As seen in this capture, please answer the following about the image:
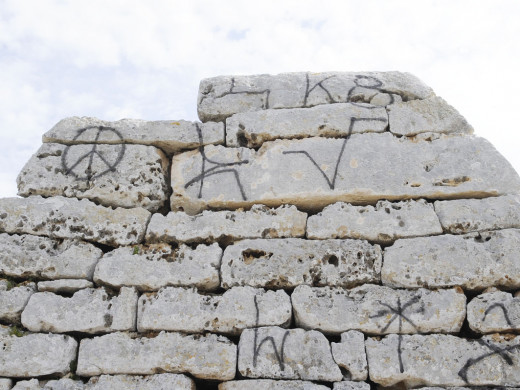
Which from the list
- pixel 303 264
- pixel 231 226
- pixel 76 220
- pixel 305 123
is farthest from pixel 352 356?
pixel 76 220

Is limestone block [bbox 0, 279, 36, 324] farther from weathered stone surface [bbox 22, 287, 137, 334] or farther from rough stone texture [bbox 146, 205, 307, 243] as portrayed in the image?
rough stone texture [bbox 146, 205, 307, 243]

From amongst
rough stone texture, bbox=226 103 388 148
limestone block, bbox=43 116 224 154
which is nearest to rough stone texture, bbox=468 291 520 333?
rough stone texture, bbox=226 103 388 148

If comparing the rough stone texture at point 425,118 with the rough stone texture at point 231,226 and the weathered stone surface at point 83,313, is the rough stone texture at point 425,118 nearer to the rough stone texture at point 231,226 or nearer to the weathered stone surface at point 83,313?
the rough stone texture at point 231,226

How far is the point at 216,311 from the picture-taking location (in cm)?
302

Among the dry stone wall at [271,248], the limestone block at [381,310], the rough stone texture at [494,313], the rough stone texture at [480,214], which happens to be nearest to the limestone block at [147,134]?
the dry stone wall at [271,248]

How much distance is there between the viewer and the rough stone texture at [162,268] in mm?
3156

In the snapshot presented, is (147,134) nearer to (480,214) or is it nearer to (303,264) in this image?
(303,264)

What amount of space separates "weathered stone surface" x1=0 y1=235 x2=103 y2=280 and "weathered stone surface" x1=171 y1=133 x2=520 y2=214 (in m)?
0.67

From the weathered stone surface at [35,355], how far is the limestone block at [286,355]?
3.49 ft

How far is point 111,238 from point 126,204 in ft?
0.89

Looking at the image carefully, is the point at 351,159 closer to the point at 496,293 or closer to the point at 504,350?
the point at 496,293

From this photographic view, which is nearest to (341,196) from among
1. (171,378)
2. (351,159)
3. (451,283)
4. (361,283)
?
(351,159)

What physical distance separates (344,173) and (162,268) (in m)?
1.34

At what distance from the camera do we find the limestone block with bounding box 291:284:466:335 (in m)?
2.90
